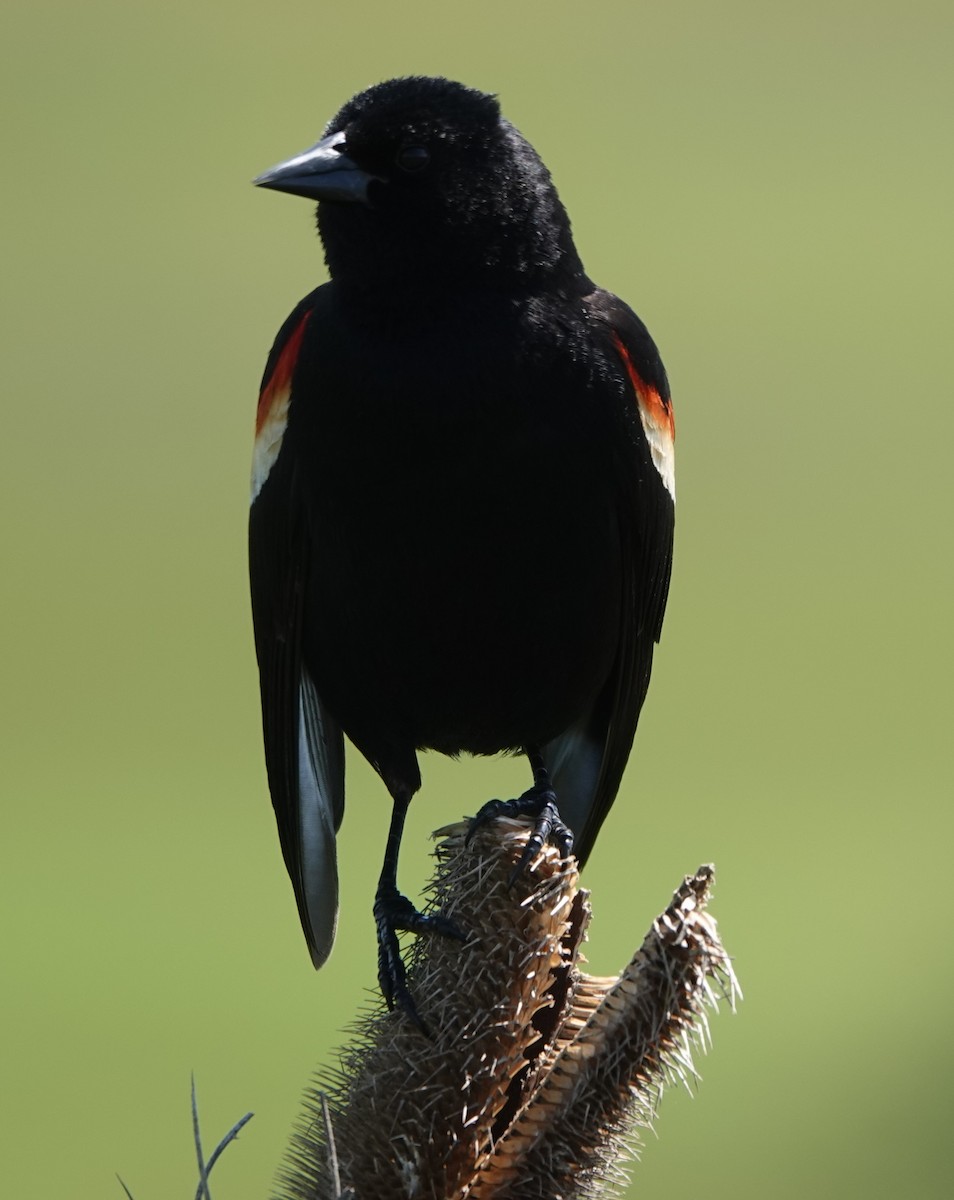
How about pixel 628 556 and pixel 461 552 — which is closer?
pixel 461 552

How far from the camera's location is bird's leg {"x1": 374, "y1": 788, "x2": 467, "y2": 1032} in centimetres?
197

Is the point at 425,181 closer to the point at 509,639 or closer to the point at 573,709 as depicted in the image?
the point at 509,639

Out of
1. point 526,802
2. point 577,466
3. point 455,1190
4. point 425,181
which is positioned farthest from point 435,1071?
point 425,181

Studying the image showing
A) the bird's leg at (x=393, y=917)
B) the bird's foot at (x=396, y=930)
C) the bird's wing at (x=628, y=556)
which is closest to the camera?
the bird's foot at (x=396, y=930)

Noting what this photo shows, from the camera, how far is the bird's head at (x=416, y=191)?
239 cm

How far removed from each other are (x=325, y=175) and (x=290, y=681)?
3.06 ft

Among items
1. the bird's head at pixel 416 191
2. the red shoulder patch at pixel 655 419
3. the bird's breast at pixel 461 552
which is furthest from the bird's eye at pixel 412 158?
the red shoulder patch at pixel 655 419

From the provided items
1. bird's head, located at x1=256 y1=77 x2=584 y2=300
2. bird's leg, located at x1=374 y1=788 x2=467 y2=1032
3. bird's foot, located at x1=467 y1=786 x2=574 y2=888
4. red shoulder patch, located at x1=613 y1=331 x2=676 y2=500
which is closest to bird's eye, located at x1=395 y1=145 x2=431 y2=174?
bird's head, located at x1=256 y1=77 x2=584 y2=300

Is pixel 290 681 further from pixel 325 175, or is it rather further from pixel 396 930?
pixel 325 175

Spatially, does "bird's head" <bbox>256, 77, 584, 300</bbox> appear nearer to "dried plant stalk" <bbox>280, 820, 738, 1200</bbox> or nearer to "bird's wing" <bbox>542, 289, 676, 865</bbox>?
"bird's wing" <bbox>542, 289, 676, 865</bbox>

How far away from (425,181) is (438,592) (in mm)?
676

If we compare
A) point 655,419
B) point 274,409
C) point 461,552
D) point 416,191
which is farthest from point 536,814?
point 416,191

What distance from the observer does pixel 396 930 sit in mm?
2480

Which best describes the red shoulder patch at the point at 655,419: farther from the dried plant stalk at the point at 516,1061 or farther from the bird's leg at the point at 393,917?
the dried plant stalk at the point at 516,1061
